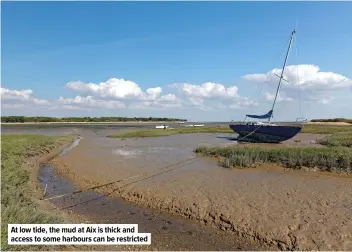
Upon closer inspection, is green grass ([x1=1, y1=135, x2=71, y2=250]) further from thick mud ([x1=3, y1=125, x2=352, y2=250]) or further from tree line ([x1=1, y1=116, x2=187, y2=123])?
tree line ([x1=1, y1=116, x2=187, y2=123])

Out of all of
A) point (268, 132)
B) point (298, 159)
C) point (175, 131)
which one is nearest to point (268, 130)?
point (268, 132)

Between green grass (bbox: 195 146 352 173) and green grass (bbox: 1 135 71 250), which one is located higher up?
green grass (bbox: 195 146 352 173)

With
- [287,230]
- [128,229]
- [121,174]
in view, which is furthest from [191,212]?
[121,174]

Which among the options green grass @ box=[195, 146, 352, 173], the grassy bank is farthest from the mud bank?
the grassy bank

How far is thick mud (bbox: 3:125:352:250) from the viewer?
343 inches

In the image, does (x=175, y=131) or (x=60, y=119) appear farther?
(x=60, y=119)

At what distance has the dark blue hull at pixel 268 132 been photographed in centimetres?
3441

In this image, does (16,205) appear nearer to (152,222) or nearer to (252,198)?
(152,222)

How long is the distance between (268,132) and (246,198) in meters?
25.8

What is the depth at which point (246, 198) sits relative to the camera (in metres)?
12.0

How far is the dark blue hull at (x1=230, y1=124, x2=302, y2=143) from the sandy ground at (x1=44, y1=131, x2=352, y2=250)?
17736mm

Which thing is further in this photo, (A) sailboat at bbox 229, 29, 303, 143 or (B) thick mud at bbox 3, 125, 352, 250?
(A) sailboat at bbox 229, 29, 303, 143

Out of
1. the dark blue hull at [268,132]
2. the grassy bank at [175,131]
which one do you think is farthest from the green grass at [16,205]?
the grassy bank at [175,131]

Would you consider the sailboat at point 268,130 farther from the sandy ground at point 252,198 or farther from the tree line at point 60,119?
the tree line at point 60,119
